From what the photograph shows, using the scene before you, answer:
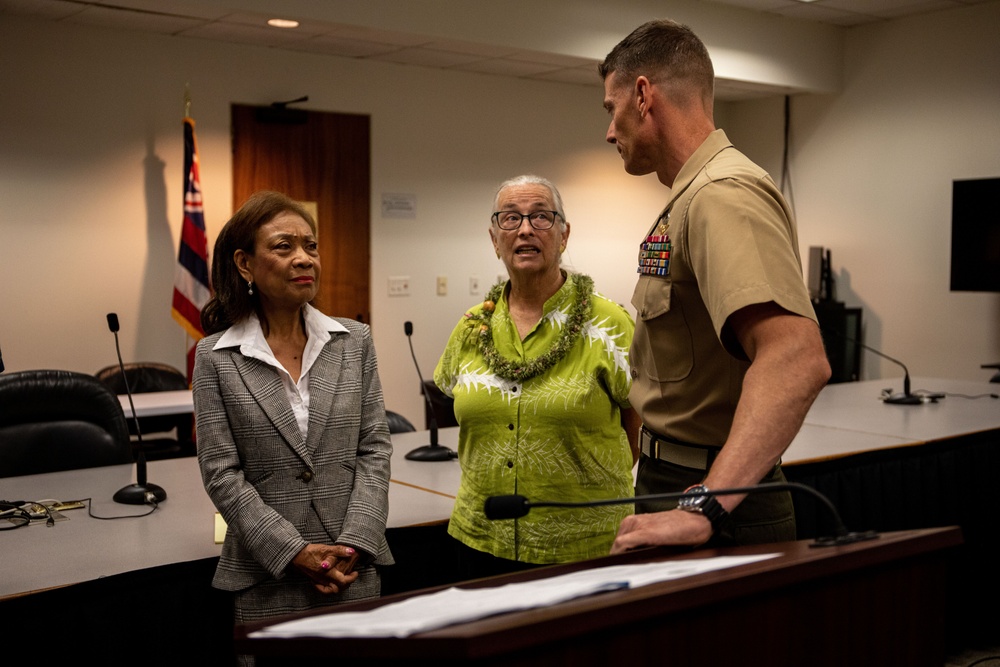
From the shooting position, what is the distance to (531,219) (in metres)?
2.47

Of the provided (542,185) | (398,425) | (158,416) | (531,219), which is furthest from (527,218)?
(158,416)

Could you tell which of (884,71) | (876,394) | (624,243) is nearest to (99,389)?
(876,394)

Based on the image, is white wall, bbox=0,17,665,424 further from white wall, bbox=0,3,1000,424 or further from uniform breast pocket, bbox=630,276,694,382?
uniform breast pocket, bbox=630,276,694,382

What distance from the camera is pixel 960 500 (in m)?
3.74

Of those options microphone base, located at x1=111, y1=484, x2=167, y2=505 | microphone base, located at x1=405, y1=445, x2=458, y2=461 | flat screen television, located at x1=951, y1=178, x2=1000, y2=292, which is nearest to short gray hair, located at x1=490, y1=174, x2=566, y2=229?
microphone base, located at x1=405, y1=445, x2=458, y2=461

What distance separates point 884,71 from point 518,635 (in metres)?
7.44

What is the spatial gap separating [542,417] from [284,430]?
61 centimetres

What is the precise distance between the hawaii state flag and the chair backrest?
1.21 feet

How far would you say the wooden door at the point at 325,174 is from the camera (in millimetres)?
6129

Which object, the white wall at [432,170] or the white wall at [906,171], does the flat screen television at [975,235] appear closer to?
the white wall at [906,171]

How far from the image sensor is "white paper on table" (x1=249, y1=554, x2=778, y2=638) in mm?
815

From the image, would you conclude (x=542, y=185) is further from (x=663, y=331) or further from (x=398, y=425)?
(x=398, y=425)

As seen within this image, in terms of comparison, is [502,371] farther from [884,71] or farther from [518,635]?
[884,71]

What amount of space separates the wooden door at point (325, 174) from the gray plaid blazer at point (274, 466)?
4098mm
